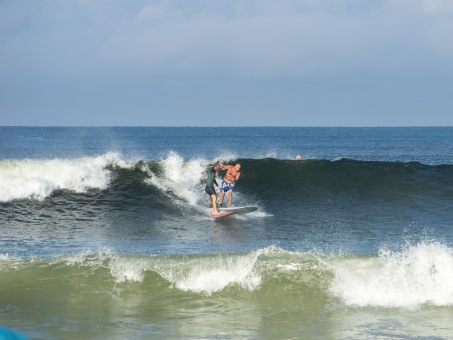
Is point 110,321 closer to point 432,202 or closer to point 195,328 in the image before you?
point 195,328

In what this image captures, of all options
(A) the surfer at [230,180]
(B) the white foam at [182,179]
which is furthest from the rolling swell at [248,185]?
(A) the surfer at [230,180]

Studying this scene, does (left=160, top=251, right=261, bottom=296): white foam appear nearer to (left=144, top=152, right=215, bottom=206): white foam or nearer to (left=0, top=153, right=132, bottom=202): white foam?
(left=144, top=152, right=215, bottom=206): white foam

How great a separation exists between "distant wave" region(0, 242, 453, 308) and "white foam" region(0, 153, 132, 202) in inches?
379

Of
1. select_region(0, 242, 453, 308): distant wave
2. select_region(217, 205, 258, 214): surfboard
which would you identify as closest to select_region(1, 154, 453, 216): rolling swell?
select_region(217, 205, 258, 214): surfboard

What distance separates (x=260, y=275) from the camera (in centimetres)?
1252

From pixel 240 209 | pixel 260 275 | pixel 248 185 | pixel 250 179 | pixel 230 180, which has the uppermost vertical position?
pixel 230 180

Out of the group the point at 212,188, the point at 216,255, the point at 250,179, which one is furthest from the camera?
the point at 250,179

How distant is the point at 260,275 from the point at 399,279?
2452 mm

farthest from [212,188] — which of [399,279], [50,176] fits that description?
[399,279]

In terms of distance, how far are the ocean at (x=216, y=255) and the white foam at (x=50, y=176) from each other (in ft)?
0.18

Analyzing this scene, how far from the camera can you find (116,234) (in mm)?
17422

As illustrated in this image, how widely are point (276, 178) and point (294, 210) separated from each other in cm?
463

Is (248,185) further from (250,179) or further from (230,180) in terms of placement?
(230,180)

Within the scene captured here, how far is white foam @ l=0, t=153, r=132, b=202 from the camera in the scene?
22578 millimetres
